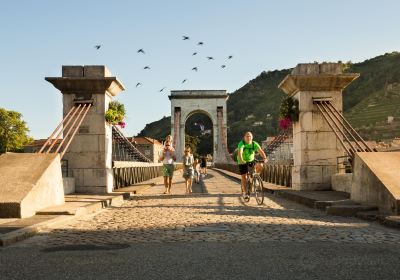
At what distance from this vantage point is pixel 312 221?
762 cm

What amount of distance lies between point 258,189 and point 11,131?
67452 millimetres

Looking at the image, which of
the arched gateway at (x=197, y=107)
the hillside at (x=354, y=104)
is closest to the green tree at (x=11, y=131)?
the arched gateway at (x=197, y=107)

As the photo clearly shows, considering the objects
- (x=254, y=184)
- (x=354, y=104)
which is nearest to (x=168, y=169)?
(x=254, y=184)

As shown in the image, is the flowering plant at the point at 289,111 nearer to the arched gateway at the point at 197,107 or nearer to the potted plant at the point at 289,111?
the potted plant at the point at 289,111

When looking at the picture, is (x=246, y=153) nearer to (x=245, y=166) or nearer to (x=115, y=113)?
(x=245, y=166)

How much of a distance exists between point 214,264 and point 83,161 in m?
8.95

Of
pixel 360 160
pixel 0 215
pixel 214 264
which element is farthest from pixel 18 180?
pixel 360 160

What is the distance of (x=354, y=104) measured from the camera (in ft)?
391

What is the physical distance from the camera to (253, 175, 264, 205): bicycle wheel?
10.7 m

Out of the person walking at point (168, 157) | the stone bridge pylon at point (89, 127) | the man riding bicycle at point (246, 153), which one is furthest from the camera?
the person walking at point (168, 157)

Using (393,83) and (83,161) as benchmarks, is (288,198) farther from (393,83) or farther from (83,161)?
(393,83)

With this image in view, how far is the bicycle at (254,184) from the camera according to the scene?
10867 millimetres

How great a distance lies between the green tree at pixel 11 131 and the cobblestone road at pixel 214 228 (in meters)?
67.0

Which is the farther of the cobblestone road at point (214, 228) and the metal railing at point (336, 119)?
the metal railing at point (336, 119)
